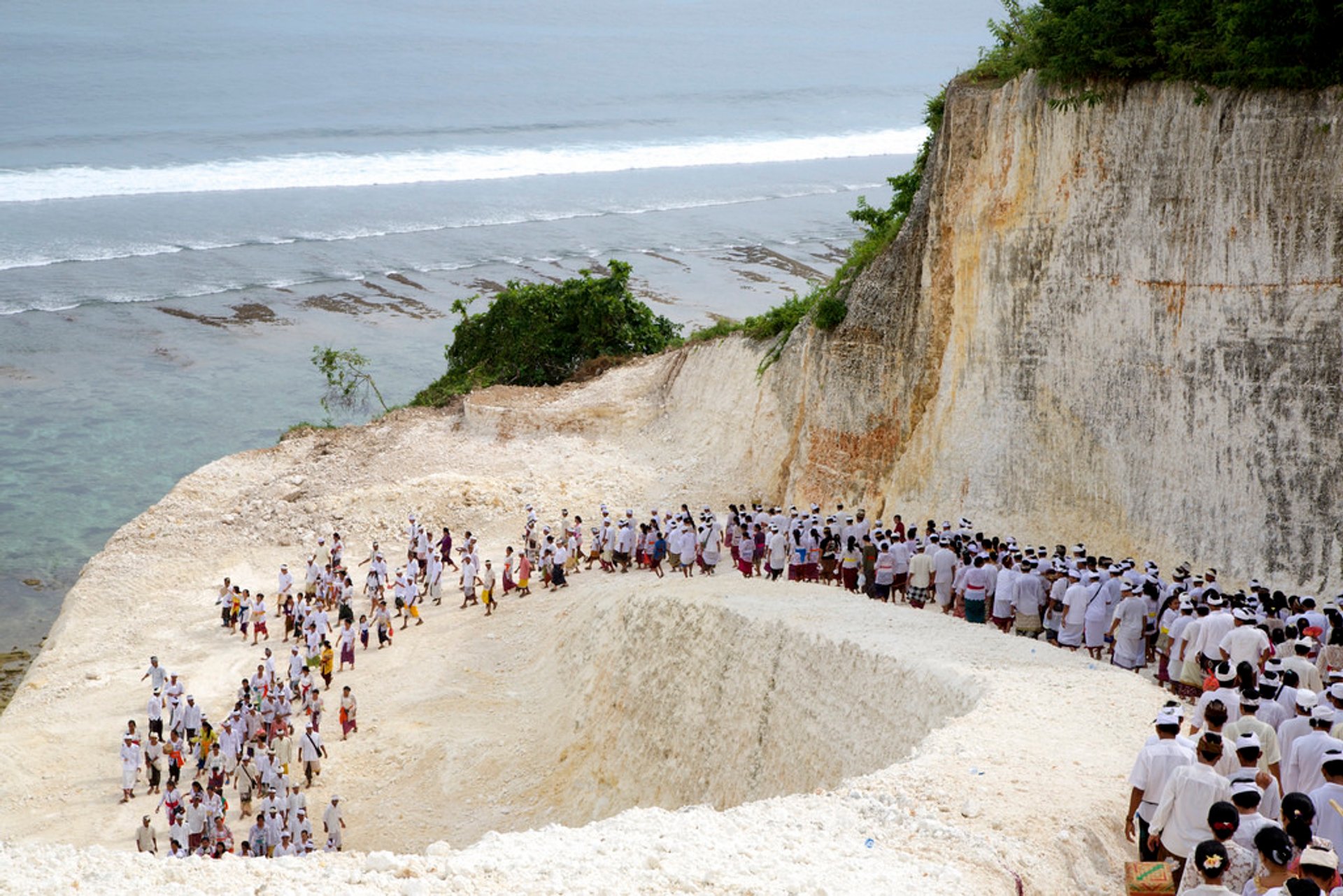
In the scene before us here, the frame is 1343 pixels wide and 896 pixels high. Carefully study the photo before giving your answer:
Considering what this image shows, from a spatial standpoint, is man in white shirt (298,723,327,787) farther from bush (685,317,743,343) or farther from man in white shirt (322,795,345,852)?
bush (685,317,743,343)

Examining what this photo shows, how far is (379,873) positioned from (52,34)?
13070 centimetres

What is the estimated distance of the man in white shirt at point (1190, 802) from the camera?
31.6ft

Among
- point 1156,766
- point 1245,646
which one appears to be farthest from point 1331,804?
point 1245,646

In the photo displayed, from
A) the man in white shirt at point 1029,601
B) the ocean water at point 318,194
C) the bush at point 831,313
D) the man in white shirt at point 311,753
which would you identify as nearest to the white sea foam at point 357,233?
the ocean water at point 318,194

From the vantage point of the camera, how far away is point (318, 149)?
97125 mm

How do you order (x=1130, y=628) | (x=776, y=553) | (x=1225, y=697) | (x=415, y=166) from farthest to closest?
1. (x=415, y=166)
2. (x=776, y=553)
3. (x=1130, y=628)
4. (x=1225, y=697)

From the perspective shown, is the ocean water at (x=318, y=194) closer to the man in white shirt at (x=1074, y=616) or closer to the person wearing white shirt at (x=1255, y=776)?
the man in white shirt at (x=1074, y=616)

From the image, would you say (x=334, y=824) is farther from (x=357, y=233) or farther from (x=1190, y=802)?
(x=357, y=233)

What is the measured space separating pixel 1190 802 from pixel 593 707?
13.3m

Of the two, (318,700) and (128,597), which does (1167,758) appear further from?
(128,597)

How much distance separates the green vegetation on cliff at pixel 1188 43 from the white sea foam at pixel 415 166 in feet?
244

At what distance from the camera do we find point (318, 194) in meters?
88.4

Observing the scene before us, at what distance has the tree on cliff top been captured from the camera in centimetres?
4319

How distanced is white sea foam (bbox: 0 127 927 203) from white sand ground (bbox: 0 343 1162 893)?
51983 millimetres
